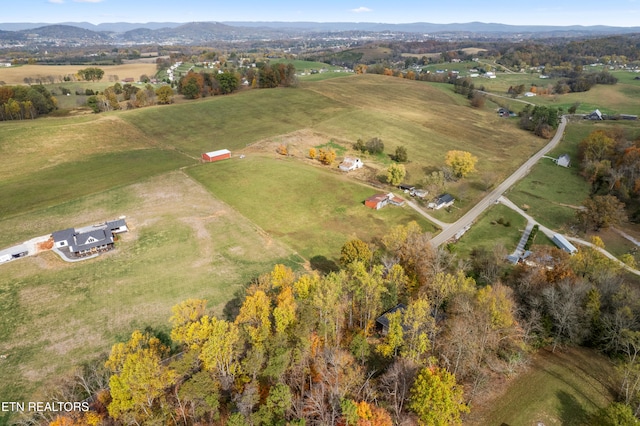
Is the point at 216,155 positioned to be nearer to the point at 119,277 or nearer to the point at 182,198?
the point at 182,198

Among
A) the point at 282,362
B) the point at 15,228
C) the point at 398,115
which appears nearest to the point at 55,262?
the point at 15,228

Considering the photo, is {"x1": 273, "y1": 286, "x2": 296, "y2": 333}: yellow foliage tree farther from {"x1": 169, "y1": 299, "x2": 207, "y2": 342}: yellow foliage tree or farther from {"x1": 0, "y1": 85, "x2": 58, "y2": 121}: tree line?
{"x1": 0, "y1": 85, "x2": 58, "y2": 121}: tree line

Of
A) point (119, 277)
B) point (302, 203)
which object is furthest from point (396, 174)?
point (119, 277)

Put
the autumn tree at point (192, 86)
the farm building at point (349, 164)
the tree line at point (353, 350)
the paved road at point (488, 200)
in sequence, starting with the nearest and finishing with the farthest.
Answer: the tree line at point (353, 350), the paved road at point (488, 200), the farm building at point (349, 164), the autumn tree at point (192, 86)

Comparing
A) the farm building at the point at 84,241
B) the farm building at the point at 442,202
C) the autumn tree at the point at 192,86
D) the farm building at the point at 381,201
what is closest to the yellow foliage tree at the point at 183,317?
the farm building at the point at 84,241

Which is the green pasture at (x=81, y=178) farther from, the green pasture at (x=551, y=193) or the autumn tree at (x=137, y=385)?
the green pasture at (x=551, y=193)
